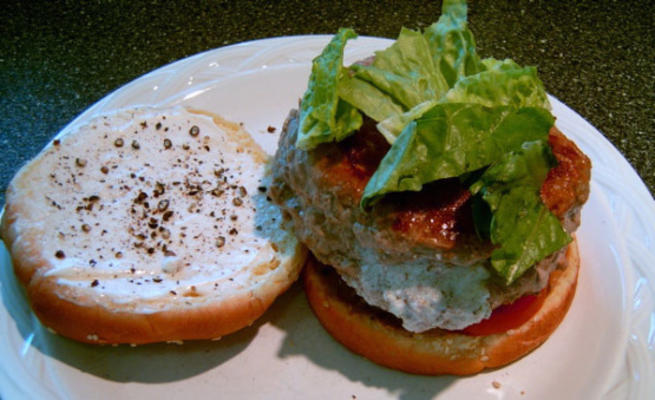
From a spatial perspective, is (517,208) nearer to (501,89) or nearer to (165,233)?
(501,89)

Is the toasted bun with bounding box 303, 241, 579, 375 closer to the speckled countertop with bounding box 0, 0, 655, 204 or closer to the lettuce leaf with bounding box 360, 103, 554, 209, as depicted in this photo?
the lettuce leaf with bounding box 360, 103, 554, 209

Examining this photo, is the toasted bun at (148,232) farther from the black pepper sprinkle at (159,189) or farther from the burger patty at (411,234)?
the burger patty at (411,234)

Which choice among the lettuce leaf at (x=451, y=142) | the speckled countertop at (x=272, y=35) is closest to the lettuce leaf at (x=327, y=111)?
the lettuce leaf at (x=451, y=142)

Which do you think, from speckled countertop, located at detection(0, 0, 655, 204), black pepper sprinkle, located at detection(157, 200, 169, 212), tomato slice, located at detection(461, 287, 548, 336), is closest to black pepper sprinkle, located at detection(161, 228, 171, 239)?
black pepper sprinkle, located at detection(157, 200, 169, 212)

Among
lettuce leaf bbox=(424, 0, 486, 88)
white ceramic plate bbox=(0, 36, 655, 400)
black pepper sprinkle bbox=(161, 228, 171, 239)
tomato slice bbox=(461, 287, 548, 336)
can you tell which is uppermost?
lettuce leaf bbox=(424, 0, 486, 88)

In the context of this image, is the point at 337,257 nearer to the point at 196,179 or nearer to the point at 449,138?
the point at 449,138

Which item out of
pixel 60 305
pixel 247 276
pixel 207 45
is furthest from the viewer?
pixel 207 45

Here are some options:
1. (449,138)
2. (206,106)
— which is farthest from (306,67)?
(449,138)
